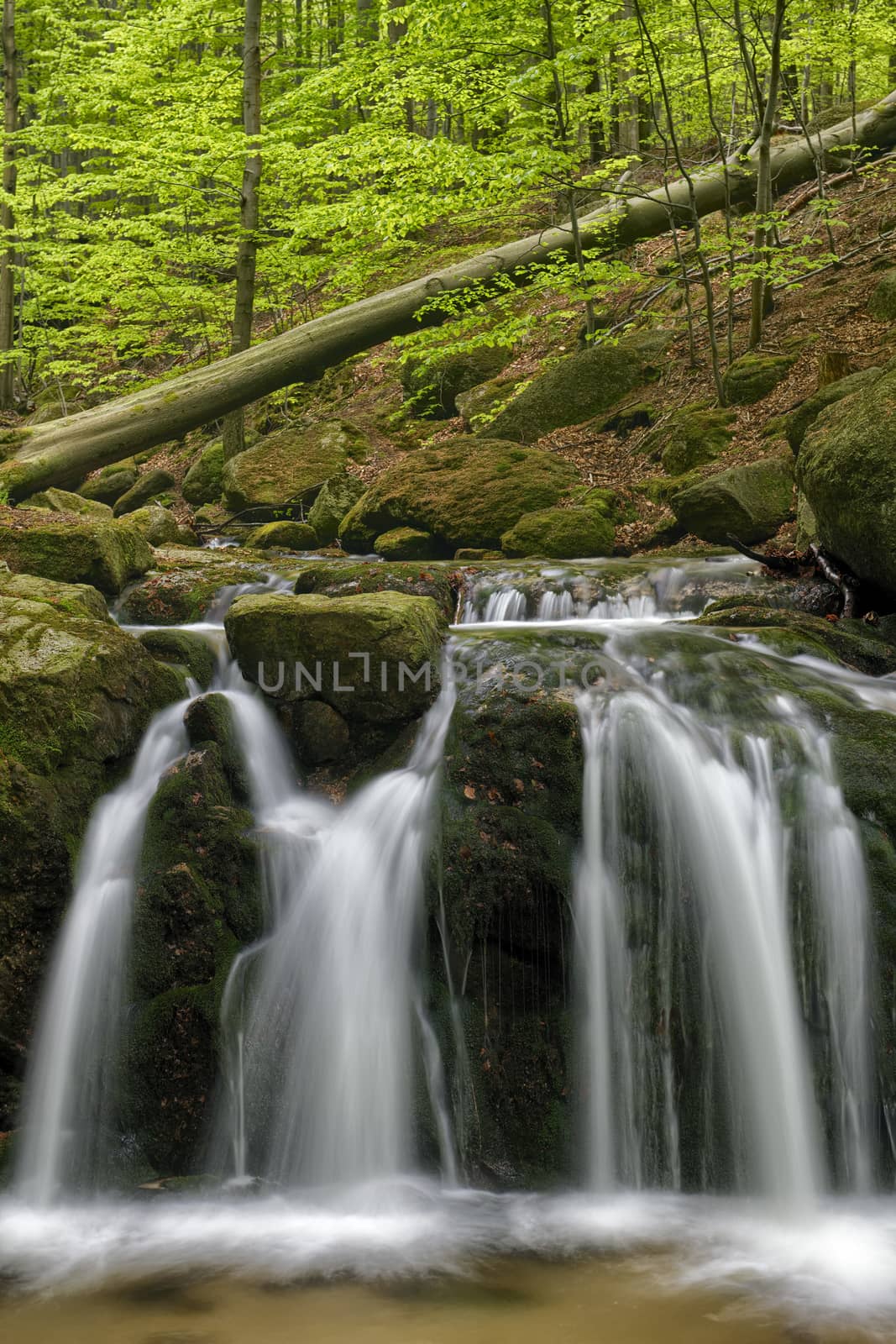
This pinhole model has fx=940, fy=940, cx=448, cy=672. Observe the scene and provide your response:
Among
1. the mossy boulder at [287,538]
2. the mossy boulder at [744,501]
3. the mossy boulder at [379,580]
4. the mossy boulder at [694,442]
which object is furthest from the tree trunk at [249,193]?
the mossy boulder at [744,501]

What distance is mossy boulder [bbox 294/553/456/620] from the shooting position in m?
7.11

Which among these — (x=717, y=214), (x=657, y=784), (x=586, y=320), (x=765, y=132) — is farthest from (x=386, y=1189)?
(x=717, y=214)

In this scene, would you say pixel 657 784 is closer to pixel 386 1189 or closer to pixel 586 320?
pixel 386 1189

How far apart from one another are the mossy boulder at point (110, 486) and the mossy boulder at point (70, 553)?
22.1 ft

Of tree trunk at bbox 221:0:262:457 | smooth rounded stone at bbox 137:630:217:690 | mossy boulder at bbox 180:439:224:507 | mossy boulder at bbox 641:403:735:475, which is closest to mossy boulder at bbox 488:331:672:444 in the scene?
mossy boulder at bbox 641:403:735:475

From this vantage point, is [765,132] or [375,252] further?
[375,252]

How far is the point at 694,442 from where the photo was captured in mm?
10078

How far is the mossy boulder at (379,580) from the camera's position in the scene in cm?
711

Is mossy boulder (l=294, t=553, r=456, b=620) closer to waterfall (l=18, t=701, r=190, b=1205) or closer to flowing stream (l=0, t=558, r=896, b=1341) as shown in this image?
flowing stream (l=0, t=558, r=896, b=1341)

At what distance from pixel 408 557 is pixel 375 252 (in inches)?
229

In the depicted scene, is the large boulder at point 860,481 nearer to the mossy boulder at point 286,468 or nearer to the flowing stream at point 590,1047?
Result: the flowing stream at point 590,1047

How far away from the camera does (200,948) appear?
4.36 metres

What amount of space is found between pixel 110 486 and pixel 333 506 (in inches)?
210

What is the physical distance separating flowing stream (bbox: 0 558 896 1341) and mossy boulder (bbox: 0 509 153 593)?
9.99 feet
